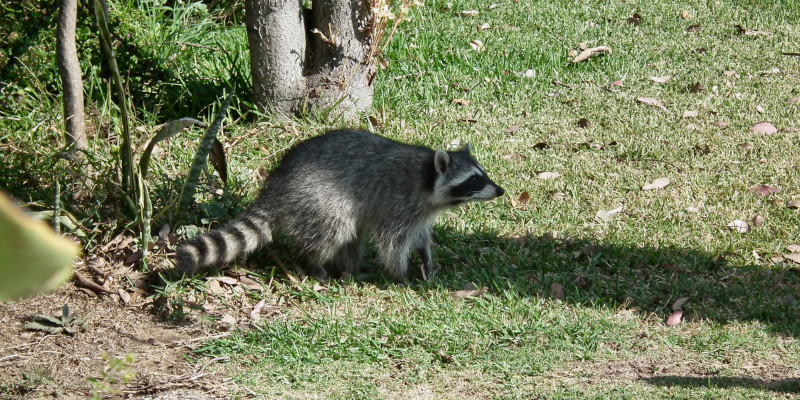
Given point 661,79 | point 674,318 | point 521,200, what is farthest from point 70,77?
point 661,79

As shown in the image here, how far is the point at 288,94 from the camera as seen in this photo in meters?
6.29

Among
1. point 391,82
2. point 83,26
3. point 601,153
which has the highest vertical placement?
point 83,26

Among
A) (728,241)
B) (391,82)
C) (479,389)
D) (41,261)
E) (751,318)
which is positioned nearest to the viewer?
(41,261)

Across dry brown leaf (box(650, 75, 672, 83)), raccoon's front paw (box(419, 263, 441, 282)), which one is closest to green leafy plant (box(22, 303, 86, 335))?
raccoon's front paw (box(419, 263, 441, 282))

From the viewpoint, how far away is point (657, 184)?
5.76 m

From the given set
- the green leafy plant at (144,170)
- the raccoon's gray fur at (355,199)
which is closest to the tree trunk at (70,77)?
the green leafy plant at (144,170)

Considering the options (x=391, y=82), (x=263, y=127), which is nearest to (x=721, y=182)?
(x=391, y=82)

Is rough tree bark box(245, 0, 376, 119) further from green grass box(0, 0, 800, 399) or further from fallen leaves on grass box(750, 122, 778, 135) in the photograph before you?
fallen leaves on grass box(750, 122, 778, 135)

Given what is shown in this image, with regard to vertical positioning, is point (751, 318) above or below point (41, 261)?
below

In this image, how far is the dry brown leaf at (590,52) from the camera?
7.89m

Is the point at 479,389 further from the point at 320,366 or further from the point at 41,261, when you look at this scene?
the point at 41,261

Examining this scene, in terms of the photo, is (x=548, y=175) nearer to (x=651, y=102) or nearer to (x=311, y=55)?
(x=651, y=102)

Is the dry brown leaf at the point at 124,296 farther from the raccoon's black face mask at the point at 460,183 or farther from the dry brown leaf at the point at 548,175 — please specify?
the dry brown leaf at the point at 548,175

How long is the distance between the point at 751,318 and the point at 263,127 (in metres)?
3.74
